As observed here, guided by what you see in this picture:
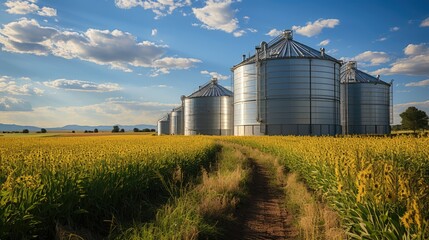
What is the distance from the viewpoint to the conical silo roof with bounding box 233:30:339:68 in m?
45.8

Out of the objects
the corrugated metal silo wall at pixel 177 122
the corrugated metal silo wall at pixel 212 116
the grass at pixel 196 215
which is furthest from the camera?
the corrugated metal silo wall at pixel 177 122

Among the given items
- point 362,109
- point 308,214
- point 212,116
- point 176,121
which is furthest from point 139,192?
point 176,121

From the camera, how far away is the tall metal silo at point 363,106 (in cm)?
5659

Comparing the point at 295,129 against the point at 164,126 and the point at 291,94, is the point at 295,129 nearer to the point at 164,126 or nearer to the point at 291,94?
the point at 291,94

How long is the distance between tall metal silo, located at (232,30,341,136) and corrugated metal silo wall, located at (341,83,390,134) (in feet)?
36.4

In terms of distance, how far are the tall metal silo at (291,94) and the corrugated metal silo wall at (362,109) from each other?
11106mm

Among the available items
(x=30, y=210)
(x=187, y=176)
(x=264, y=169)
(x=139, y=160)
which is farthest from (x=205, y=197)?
(x=264, y=169)

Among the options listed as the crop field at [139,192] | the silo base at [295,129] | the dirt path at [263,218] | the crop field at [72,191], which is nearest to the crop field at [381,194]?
the crop field at [139,192]

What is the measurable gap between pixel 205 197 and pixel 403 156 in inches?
228

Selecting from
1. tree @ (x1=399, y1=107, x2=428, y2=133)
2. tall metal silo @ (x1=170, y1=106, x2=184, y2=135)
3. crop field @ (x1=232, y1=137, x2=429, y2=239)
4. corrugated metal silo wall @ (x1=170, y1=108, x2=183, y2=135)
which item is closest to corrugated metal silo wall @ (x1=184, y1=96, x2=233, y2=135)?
tall metal silo @ (x1=170, y1=106, x2=184, y2=135)

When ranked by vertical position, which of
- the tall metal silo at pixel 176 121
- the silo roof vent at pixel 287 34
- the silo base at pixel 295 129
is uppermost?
the silo roof vent at pixel 287 34

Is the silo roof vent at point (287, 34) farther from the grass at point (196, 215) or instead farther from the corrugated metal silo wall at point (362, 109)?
the grass at point (196, 215)

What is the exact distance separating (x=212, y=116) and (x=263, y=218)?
54437mm

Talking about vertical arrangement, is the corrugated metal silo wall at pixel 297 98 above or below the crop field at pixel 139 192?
above
